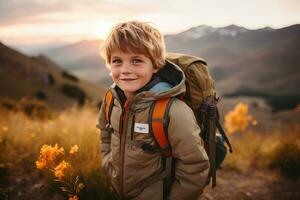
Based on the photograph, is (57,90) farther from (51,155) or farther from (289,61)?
(289,61)

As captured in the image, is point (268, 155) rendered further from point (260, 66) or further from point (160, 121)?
point (260, 66)

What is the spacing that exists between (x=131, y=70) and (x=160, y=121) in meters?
0.50

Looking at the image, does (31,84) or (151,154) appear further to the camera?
(31,84)

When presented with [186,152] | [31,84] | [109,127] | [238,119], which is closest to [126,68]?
[109,127]

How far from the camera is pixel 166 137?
2227 millimetres

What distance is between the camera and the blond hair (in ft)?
7.51

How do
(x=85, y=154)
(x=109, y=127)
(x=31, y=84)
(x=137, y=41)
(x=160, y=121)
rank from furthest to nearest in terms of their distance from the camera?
1. (x=31, y=84)
2. (x=85, y=154)
3. (x=109, y=127)
4. (x=137, y=41)
5. (x=160, y=121)

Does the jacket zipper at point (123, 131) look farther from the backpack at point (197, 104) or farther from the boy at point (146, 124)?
the backpack at point (197, 104)

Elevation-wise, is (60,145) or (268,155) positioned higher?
(60,145)

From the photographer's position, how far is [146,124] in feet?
7.37

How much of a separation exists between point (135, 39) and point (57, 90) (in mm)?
34423

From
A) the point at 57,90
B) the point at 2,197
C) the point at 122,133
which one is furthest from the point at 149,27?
the point at 57,90

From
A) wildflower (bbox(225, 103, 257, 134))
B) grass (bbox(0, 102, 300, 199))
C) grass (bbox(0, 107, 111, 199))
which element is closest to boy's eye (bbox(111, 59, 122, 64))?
grass (bbox(0, 102, 300, 199))

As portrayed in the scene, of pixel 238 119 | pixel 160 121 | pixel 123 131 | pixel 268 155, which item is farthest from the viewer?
pixel 238 119
